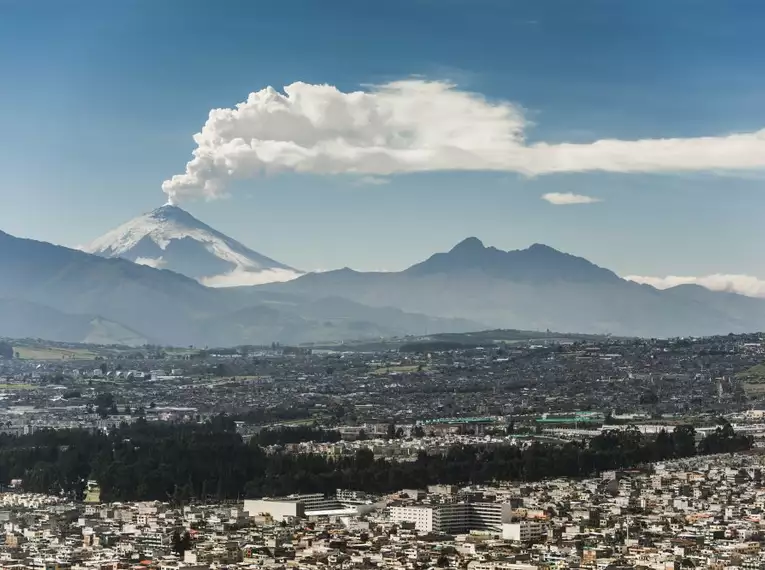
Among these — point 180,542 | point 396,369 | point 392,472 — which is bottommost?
point 180,542

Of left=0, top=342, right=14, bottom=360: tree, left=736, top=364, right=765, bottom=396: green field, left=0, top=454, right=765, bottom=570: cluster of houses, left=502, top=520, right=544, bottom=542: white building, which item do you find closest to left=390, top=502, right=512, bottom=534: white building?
left=0, top=454, right=765, bottom=570: cluster of houses

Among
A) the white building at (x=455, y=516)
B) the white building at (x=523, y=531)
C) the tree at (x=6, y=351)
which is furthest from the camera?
the tree at (x=6, y=351)

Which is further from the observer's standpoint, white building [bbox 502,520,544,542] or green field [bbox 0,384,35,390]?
green field [bbox 0,384,35,390]

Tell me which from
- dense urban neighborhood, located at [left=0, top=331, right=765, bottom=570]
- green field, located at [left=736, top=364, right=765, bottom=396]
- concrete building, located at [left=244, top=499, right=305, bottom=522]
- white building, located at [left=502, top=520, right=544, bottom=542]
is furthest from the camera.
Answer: green field, located at [left=736, top=364, right=765, bottom=396]

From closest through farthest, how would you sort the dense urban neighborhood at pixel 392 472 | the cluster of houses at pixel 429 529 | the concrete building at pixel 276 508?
the cluster of houses at pixel 429 529
the dense urban neighborhood at pixel 392 472
the concrete building at pixel 276 508

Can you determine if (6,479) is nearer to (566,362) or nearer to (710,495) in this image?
(710,495)

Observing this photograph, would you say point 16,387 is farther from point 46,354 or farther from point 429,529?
point 429,529

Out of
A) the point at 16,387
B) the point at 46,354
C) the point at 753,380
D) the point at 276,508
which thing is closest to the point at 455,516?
the point at 276,508

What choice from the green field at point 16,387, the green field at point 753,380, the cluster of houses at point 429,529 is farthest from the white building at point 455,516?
the green field at point 16,387

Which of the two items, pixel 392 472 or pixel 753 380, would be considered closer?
pixel 392 472

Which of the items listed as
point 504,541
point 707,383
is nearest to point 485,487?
point 504,541

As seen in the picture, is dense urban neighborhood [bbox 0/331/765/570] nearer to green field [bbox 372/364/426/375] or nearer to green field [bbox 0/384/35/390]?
green field [bbox 0/384/35/390]

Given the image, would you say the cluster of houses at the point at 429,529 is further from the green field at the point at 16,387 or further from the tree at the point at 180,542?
the green field at the point at 16,387
